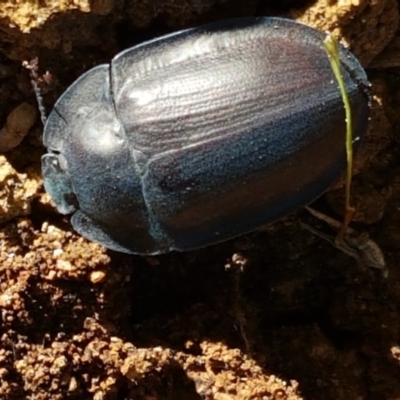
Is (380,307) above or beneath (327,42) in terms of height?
beneath

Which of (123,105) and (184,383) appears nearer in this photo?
(123,105)

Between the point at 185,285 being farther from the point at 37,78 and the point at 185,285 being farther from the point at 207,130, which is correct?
the point at 37,78

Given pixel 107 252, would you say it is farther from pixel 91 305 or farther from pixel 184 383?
pixel 184 383

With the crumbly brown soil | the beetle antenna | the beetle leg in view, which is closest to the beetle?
the beetle antenna

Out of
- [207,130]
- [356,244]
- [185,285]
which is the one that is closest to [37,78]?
[207,130]

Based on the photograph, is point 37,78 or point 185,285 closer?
point 37,78

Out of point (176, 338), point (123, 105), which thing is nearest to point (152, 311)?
point (176, 338)
